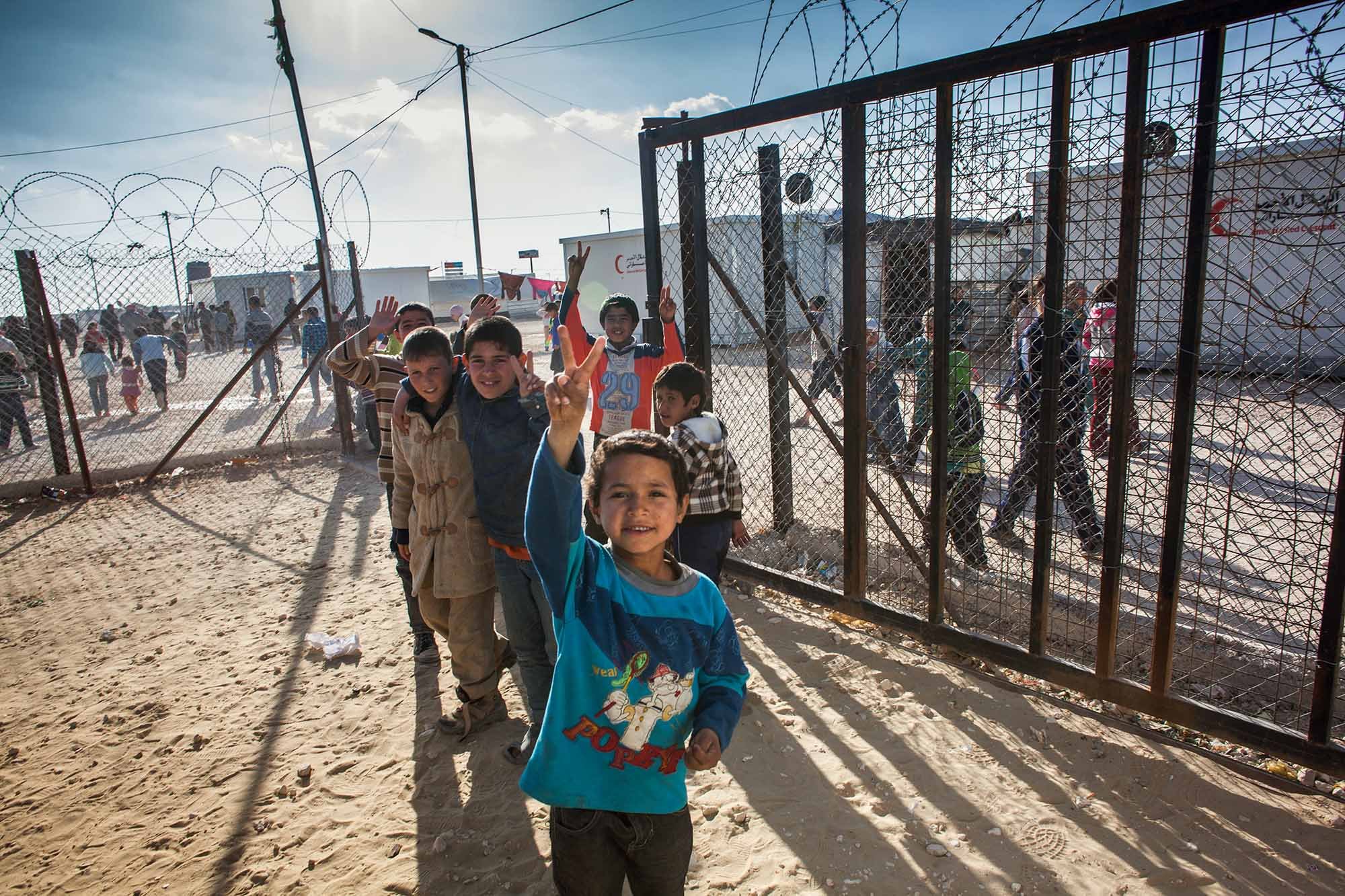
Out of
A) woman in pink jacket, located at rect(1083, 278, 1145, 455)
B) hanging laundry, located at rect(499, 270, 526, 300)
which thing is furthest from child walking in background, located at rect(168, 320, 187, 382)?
woman in pink jacket, located at rect(1083, 278, 1145, 455)

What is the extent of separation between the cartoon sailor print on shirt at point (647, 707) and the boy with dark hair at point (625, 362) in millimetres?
2857

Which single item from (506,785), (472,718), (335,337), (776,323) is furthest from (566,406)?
(335,337)

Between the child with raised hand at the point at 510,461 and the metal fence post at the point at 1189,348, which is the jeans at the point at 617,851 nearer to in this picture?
the child with raised hand at the point at 510,461

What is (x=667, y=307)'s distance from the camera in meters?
4.41

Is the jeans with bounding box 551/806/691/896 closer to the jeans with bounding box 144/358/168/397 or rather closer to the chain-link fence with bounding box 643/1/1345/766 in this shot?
the chain-link fence with bounding box 643/1/1345/766

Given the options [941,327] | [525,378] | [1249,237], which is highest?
[1249,237]

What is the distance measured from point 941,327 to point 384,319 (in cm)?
267

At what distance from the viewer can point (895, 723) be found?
3.20 meters

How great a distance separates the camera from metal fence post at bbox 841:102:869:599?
352cm

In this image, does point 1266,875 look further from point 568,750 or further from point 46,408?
point 46,408

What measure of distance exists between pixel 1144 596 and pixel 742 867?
3.43 m

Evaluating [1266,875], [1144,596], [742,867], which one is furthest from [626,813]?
[1144,596]

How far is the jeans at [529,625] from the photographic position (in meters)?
2.85

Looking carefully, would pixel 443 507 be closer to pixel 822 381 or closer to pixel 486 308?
pixel 486 308
